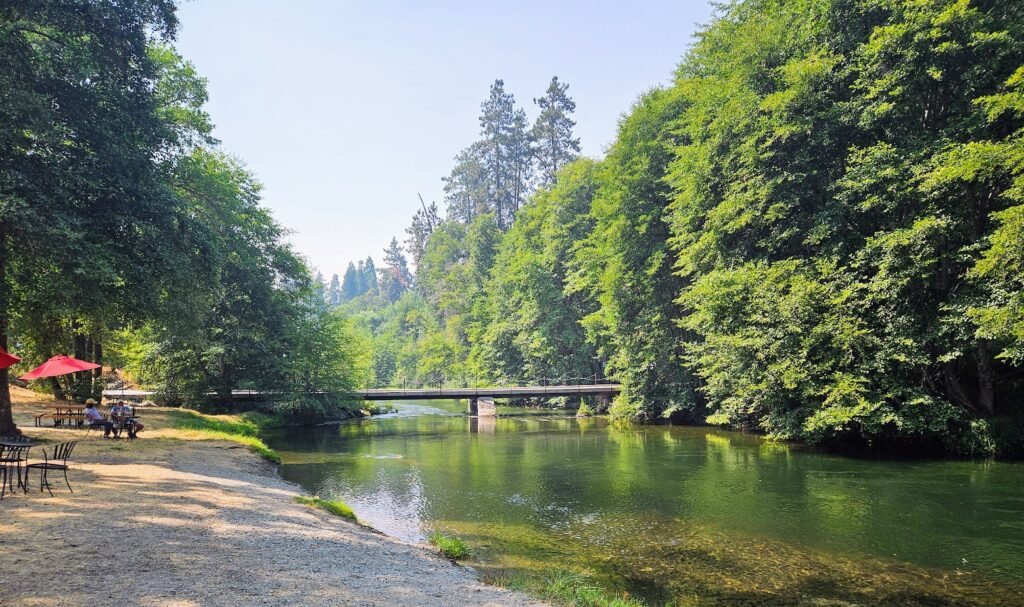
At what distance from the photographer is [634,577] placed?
32.2 ft

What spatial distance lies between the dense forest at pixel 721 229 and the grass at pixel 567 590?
13.7m

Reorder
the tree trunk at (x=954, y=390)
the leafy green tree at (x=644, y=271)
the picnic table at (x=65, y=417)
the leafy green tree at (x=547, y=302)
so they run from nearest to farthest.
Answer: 1. the picnic table at (x=65, y=417)
2. the tree trunk at (x=954, y=390)
3. the leafy green tree at (x=644, y=271)
4. the leafy green tree at (x=547, y=302)

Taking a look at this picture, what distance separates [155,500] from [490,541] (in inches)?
261

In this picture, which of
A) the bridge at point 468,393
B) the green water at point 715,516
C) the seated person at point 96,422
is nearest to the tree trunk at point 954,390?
the green water at point 715,516

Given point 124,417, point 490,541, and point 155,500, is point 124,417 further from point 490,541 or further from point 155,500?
point 490,541

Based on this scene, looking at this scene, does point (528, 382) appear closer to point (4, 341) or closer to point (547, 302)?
point (547, 302)

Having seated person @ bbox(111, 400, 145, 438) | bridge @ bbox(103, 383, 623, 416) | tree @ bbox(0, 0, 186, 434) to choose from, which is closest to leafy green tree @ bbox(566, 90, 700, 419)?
bridge @ bbox(103, 383, 623, 416)

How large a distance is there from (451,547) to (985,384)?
2060 centimetres

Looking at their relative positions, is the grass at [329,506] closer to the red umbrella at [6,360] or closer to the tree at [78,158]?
the red umbrella at [6,360]

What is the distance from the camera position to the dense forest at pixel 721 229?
16.4 metres

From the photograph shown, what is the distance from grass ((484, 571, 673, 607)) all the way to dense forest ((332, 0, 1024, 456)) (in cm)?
1510

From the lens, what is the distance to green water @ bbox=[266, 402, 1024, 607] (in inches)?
372

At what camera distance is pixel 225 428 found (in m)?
27.2

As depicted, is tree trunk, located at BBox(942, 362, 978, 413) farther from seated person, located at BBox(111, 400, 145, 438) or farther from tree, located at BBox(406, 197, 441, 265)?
tree, located at BBox(406, 197, 441, 265)
